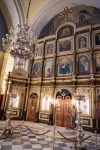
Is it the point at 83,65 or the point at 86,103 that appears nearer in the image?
the point at 86,103

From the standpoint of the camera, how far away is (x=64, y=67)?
10508mm

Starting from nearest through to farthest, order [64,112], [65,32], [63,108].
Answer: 1. [64,112]
2. [63,108]
3. [65,32]

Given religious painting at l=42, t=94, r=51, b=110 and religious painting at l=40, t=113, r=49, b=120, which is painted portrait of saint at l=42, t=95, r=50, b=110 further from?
religious painting at l=40, t=113, r=49, b=120

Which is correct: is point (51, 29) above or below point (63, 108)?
above

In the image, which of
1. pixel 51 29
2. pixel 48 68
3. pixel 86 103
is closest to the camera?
pixel 86 103

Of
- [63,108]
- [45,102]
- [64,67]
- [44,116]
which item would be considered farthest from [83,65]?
[44,116]

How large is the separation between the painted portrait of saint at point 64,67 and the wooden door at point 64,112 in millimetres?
2377

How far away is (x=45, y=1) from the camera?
467 inches

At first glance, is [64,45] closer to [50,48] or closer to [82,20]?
[50,48]

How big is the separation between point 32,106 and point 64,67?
5.06m

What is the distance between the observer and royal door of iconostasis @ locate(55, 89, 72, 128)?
909cm

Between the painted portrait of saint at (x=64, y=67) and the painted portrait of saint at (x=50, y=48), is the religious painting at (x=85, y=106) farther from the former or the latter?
the painted portrait of saint at (x=50, y=48)

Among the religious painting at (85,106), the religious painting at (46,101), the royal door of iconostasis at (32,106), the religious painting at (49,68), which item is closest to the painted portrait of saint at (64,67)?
the religious painting at (49,68)

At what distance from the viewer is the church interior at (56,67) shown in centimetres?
898
